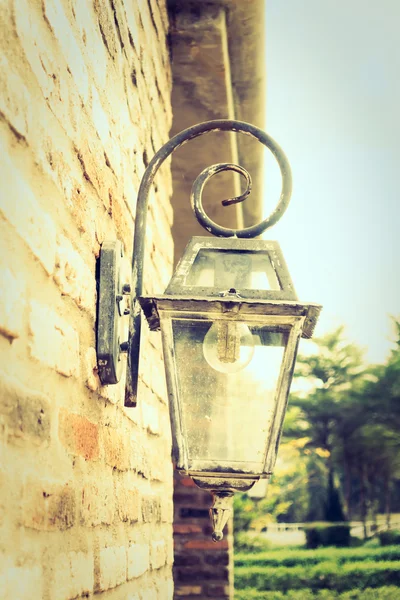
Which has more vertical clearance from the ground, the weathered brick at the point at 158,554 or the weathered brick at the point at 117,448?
the weathered brick at the point at 117,448

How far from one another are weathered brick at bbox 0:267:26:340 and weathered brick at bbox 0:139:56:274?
71 mm

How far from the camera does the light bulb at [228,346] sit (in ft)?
4.36

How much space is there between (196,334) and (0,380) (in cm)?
61

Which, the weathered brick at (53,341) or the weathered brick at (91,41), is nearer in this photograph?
the weathered brick at (53,341)

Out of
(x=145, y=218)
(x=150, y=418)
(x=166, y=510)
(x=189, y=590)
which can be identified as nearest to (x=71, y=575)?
(x=145, y=218)

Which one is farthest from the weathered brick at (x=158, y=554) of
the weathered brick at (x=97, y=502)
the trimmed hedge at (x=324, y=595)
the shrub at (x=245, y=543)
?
the shrub at (x=245, y=543)

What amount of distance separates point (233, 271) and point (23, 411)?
65cm

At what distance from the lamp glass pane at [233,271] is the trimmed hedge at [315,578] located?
12813mm

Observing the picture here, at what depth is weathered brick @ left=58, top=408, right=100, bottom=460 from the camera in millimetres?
1116

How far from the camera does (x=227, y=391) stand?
1.39 metres

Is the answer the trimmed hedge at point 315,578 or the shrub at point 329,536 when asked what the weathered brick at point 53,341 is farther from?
the shrub at point 329,536

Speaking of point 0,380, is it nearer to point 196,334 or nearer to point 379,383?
point 196,334

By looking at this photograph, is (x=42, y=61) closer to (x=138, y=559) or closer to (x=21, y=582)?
(x=21, y=582)

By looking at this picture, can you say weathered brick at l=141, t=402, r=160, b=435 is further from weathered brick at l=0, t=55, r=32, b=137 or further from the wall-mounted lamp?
weathered brick at l=0, t=55, r=32, b=137
